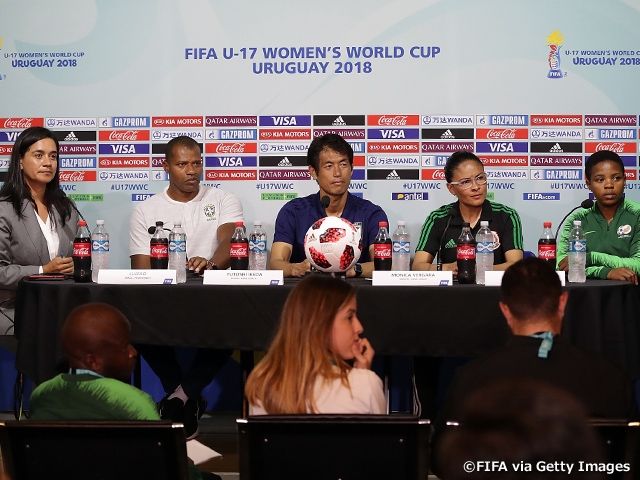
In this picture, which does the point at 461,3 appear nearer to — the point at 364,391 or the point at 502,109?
the point at 502,109

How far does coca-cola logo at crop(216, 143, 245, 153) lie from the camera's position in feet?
16.5

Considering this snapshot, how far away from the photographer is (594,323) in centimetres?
308

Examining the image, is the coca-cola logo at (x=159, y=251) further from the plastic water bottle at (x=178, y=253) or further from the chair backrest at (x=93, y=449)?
the chair backrest at (x=93, y=449)

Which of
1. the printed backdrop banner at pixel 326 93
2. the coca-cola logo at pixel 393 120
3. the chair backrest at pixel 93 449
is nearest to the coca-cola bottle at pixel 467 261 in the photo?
the printed backdrop banner at pixel 326 93

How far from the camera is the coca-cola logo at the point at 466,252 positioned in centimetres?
328

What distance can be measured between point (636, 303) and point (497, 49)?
2197 mm

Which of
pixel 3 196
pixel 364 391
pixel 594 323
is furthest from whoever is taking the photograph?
pixel 3 196

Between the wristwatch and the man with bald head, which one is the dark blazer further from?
the man with bald head

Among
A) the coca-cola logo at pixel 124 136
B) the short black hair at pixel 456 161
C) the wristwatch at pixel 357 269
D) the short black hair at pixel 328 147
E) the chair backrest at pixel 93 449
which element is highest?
the coca-cola logo at pixel 124 136

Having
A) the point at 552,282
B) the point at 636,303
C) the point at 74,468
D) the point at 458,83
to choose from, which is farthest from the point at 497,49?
the point at 74,468

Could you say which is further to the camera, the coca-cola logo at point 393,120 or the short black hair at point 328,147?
the coca-cola logo at point 393,120

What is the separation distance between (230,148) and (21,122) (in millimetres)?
1319

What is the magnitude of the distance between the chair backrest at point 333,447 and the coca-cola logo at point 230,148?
358cm

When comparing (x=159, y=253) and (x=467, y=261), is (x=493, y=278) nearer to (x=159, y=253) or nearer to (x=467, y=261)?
(x=467, y=261)
